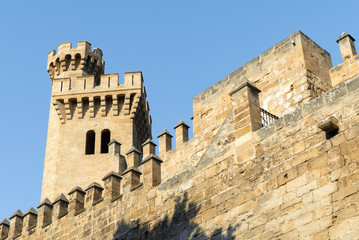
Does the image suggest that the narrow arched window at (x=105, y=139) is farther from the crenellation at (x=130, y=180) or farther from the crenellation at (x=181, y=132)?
the crenellation at (x=130, y=180)

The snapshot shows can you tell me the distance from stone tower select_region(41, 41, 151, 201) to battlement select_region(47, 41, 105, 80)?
440mm

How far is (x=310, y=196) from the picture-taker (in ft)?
27.6

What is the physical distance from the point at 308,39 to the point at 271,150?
5100mm

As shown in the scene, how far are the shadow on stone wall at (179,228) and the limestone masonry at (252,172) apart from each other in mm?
18

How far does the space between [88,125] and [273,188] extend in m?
16.1

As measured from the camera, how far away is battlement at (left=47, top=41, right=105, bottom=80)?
26.8m

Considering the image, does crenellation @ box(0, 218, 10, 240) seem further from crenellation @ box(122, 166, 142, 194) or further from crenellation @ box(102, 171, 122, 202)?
crenellation @ box(122, 166, 142, 194)

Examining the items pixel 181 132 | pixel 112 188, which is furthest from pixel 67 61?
pixel 112 188

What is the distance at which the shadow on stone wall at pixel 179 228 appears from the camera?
964cm

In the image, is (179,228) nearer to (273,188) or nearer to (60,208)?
(273,188)

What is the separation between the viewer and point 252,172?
948cm

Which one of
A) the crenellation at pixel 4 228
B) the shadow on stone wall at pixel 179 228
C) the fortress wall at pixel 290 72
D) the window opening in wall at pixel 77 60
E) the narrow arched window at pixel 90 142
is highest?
the window opening in wall at pixel 77 60

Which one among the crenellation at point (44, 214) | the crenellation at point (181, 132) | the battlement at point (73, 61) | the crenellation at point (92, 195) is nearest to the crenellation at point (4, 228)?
the crenellation at point (44, 214)

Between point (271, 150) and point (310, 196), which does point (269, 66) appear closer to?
point (271, 150)
